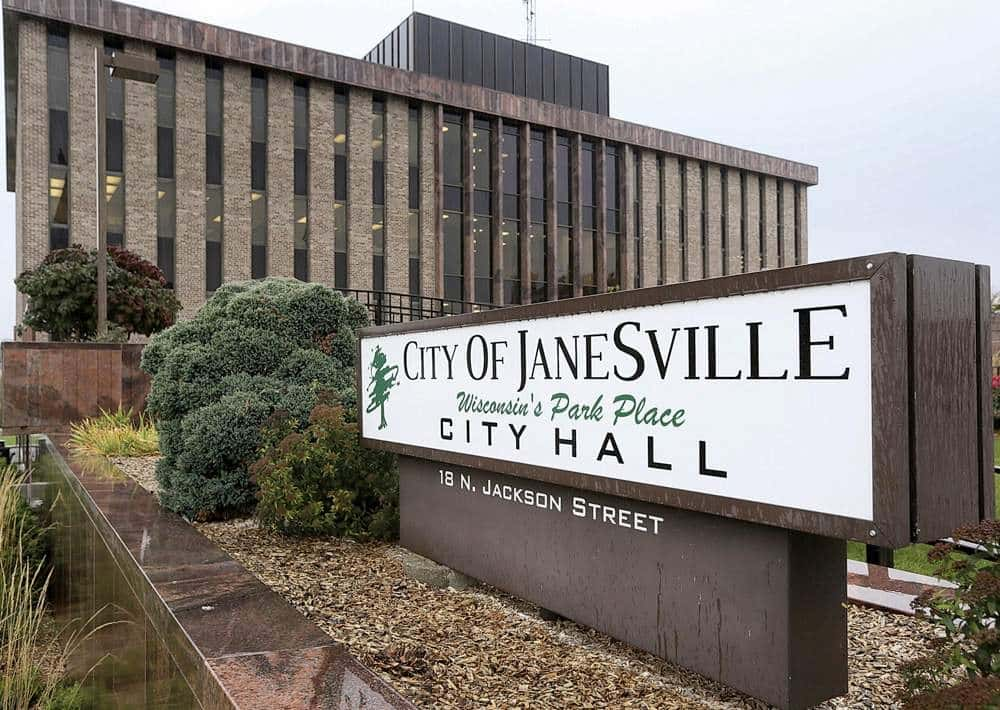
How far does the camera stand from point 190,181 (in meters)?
28.5

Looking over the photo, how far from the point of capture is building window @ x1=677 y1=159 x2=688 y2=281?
41.9 m

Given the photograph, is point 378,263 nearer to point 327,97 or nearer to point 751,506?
point 327,97

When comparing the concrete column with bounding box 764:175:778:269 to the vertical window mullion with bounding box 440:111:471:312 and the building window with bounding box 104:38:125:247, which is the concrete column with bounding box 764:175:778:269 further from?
the building window with bounding box 104:38:125:247

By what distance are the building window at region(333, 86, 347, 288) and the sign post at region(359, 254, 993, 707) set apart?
28080 mm

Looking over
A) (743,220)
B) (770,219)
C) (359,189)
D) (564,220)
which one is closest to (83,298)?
(359,189)

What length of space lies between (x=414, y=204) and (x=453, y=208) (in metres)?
2.09

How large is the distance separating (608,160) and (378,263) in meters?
13.9

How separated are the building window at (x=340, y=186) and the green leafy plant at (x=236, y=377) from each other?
76.7 feet

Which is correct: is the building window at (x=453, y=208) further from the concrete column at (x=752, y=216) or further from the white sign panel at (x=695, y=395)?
the white sign panel at (x=695, y=395)

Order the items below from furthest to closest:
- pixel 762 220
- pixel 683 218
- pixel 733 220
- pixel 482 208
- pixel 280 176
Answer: pixel 762 220
pixel 733 220
pixel 683 218
pixel 482 208
pixel 280 176

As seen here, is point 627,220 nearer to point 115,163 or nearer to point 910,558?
point 115,163

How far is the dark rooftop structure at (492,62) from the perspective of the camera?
36625 millimetres

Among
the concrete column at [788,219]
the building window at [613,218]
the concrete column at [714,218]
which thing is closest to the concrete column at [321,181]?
the building window at [613,218]

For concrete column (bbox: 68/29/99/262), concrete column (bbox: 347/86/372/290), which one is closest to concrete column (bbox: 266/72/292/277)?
concrete column (bbox: 347/86/372/290)
